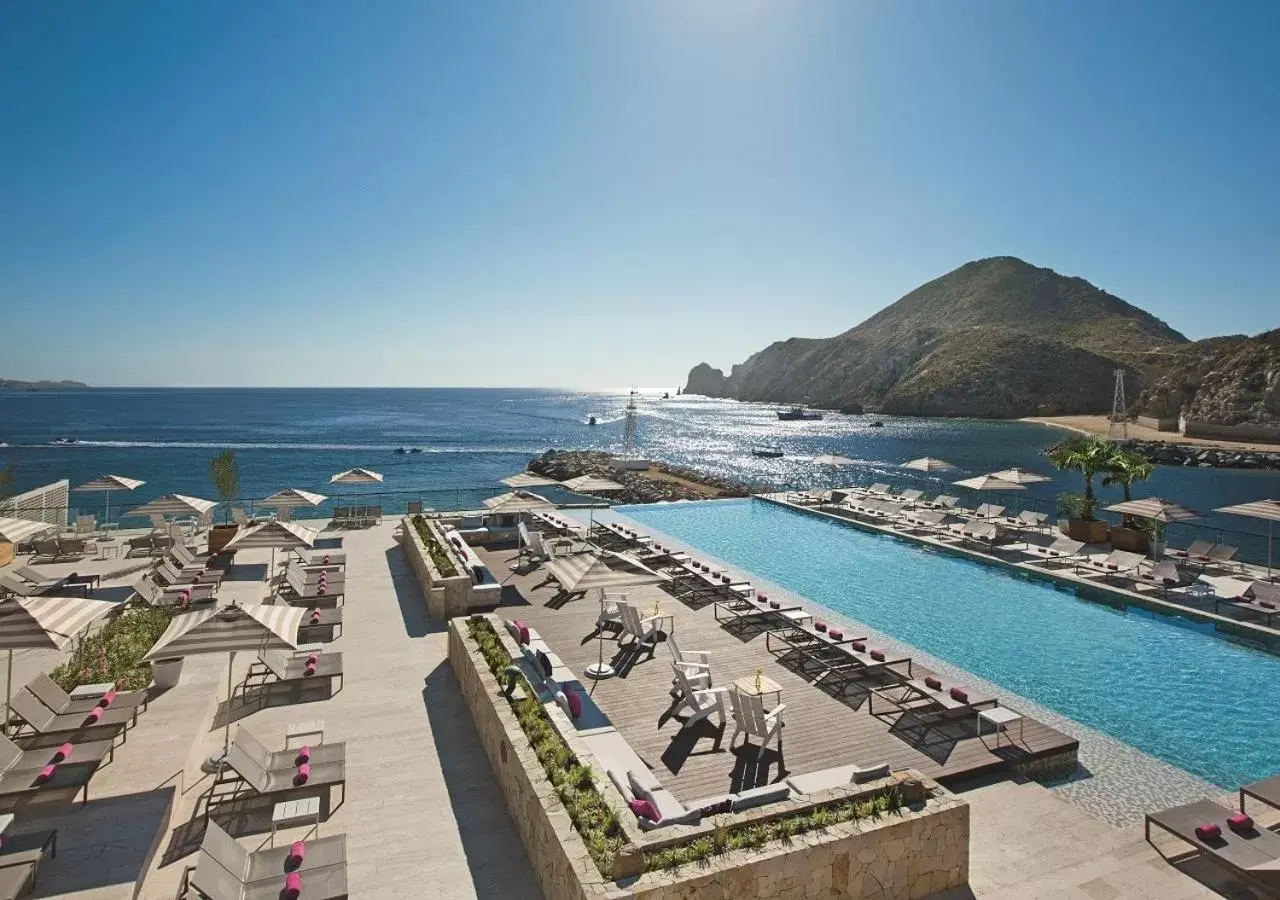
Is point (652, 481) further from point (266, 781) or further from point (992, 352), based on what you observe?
point (992, 352)

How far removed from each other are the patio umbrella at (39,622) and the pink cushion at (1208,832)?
11040 millimetres

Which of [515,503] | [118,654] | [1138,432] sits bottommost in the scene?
[118,654]

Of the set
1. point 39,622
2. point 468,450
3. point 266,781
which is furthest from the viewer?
point 468,450

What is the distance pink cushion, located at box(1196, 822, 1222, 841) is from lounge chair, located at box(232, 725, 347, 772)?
838 cm

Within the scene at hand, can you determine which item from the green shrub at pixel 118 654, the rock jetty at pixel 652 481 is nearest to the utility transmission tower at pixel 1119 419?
the rock jetty at pixel 652 481

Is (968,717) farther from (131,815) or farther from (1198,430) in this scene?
(1198,430)

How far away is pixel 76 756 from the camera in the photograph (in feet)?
23.4

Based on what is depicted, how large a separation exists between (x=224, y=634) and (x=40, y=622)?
5.77ft

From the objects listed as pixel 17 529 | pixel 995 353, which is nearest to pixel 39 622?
pixel 17 529

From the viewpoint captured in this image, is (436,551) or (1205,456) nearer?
(436,551)

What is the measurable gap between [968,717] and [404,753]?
23.9 ft

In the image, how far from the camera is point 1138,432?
87.4 metres

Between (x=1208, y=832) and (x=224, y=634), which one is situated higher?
(x=224, y=634)

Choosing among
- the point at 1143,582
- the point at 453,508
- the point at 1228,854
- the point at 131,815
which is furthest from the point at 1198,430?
the point at 131,815
